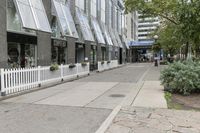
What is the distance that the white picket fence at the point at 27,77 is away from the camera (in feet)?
36.4

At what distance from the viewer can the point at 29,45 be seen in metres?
17.6

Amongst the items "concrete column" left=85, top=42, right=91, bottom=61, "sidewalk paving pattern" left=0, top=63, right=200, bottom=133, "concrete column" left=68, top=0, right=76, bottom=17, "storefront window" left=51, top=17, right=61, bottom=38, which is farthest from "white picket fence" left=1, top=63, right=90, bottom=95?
"concrete column" left=85, top=42, right=91, bottom=61

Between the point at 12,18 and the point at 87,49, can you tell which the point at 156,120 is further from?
the point at 87,49

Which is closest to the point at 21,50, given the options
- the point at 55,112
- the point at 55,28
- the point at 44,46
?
the point at 44,46

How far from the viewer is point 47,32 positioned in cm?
1777

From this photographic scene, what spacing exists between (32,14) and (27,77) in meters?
5.12

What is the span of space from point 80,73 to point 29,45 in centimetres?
472

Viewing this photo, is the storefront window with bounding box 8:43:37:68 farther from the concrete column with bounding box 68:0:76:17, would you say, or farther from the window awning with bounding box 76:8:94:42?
the window awning with bounding box 76:8:94:42

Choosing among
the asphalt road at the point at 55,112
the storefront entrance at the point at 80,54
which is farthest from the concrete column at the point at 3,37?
the storefront entrance at the point at 80,54

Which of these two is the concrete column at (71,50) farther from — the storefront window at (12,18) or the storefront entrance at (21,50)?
the storefront window at (12,18)

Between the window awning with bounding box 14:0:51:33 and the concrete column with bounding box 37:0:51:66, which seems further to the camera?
the concrete column with bounding box 37:0:51:66

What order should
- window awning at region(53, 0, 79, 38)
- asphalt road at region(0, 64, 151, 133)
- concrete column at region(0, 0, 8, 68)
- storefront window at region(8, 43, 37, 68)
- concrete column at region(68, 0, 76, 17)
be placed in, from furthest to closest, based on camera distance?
concrete column at region(68, 0, 76, 17)
window awning at region(53, 0, 79, 38)
storefront window at region(8, 43, 37, 68)
concrete column at region(0, 0, 8, 68)
asphalt road at region(0, 64, 151, 133)

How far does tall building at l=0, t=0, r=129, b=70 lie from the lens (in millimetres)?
15382

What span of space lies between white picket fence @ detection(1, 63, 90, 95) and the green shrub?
6111mm
